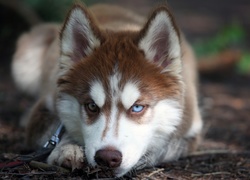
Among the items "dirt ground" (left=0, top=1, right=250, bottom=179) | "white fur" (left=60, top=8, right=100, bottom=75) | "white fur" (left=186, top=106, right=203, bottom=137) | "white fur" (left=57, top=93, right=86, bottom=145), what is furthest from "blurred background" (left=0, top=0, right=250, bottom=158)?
"white fur" (left=60, top=8, right=100, bottom=75)

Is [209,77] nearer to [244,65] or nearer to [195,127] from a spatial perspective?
[244,65]

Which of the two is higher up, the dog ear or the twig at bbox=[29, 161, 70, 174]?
the dog ear

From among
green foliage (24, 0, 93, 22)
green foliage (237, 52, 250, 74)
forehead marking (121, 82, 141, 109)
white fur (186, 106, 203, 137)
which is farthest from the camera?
green foliage (237, 52, 250, 74)

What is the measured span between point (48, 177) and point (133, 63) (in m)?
1.10

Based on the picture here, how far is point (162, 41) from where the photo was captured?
4.29m

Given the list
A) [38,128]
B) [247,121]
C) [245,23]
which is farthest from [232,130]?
[245,23]

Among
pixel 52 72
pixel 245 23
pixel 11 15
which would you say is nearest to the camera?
pixel 52 72

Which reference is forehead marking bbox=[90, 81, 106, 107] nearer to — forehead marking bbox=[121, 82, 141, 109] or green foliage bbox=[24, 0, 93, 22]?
forehead marking bbox=[121, 82, 141, 109]

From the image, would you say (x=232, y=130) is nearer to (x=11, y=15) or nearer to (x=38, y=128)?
(x=38, y=128)

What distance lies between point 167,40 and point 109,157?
1216 millimetres

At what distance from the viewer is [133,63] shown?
4062 millimetres

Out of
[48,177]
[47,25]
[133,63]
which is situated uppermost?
[47,25]

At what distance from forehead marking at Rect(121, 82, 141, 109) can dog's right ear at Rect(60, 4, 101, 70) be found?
0.50 meters

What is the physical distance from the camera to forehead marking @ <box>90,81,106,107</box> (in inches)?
154
